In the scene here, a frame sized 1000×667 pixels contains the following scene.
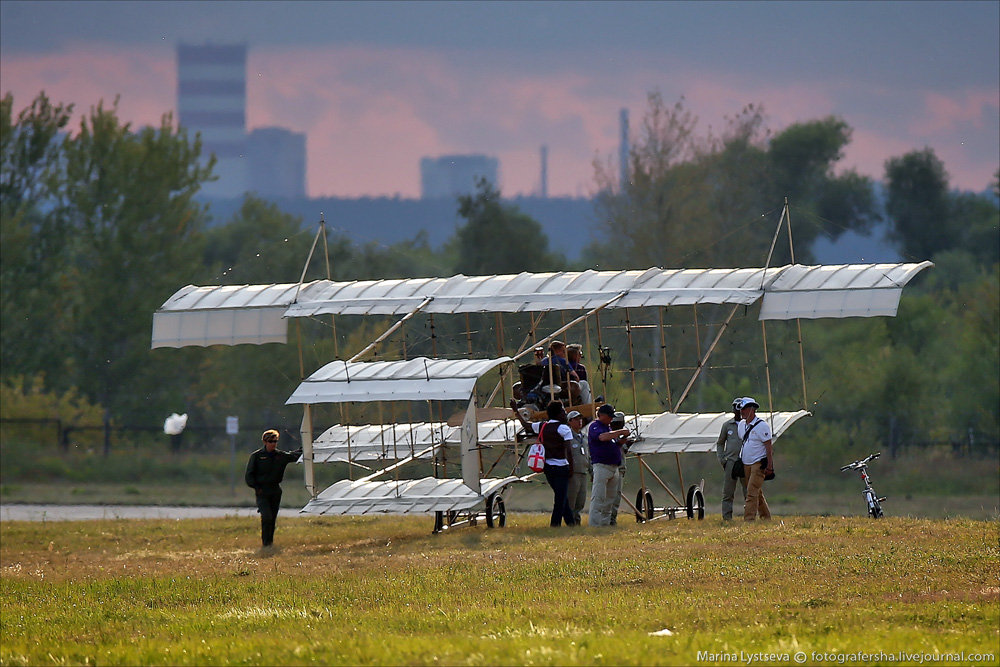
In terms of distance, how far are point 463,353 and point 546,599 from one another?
368 inches

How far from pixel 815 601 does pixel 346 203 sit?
142625 millimetres

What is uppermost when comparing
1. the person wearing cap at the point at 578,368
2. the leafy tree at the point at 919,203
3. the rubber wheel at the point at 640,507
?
the leafy tree at the point at 919,203

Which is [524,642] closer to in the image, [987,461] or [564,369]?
[564,369]

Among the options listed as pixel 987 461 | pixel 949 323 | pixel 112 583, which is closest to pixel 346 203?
pixel 949 323

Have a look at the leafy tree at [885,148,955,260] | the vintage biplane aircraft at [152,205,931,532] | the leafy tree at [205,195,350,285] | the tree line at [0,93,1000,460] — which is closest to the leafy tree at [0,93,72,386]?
the tree line at [0,93,1000,460]

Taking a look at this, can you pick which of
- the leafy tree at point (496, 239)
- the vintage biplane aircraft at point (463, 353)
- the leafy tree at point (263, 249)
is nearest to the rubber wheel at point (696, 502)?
the vintage biplane aircraft at point (463, 353)

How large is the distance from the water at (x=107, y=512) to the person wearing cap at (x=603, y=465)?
12.0 metres

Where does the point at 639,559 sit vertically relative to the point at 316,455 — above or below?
below

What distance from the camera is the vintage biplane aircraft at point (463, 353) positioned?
59.7 ft

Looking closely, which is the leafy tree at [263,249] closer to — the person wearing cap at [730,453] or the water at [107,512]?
the water at [107,512]

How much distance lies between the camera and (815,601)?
35.1 ft

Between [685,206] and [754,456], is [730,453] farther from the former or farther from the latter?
[685,206]

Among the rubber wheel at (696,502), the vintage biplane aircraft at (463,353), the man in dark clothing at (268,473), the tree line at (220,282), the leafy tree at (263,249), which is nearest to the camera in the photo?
the vintage biplane aircraft at (463,353)

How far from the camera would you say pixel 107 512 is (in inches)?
1214
